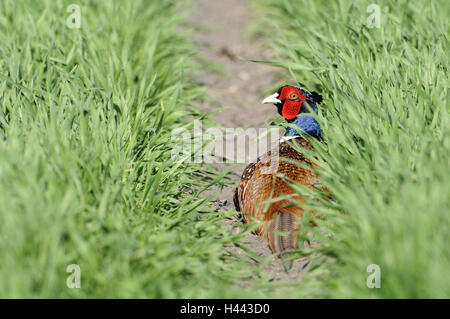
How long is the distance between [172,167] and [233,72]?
8.08 feet

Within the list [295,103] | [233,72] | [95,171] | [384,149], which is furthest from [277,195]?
[233,72]

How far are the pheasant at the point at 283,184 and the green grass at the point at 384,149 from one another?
0.44ft

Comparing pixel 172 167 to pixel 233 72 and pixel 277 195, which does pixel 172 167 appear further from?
pixel 233 72

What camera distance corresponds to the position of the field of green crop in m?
2.38

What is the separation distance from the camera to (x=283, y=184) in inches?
129

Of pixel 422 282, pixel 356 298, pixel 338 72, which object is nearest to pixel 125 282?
pixel 356 298

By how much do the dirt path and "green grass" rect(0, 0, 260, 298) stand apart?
0.31 m

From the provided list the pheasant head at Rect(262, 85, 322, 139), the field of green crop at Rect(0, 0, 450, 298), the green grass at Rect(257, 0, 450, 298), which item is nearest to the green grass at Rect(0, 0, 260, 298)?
the field of green crop at Rect(0, 0, 450, 298)

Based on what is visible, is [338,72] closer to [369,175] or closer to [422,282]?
[369,175]

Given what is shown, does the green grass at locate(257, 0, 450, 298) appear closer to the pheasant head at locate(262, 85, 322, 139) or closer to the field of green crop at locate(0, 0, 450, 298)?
the field of green crop at locate(0, 0, 450, 298)

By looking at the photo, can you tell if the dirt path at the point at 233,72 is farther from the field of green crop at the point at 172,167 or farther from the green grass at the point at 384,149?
the green grass at the point at 384,149

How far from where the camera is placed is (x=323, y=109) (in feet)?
12.8
